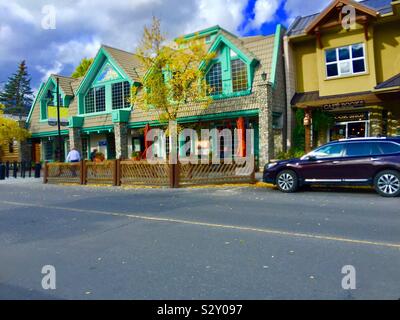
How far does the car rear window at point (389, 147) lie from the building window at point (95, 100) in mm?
19616

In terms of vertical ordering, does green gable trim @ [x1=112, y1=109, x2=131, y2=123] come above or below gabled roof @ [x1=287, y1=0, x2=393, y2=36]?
below

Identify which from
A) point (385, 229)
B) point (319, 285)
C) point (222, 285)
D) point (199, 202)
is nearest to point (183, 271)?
point (222, 285)

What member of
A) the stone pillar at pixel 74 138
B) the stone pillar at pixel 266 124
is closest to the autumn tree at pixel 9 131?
the stone pillar at pixel 74 138

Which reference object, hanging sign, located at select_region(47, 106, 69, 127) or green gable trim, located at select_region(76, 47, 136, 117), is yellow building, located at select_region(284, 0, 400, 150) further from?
hanging sign, located at select_region(47, 106, 69, 127)

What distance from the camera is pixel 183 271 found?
14.1ft

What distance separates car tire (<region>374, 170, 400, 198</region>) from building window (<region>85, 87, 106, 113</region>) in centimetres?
1982

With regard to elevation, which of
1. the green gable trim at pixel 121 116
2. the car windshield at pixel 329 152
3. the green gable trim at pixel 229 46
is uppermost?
the green gable trim at pixel 229 46

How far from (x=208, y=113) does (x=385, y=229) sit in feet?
44.9

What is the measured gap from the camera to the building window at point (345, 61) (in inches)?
646

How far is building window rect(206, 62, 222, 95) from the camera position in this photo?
1928 centimetres

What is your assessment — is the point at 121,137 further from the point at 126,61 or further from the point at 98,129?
the point at 126,61

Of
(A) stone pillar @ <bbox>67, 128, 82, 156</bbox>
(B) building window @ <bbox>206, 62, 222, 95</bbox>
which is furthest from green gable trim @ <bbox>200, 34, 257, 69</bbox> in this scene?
(A) stone pillar @ <bbox>67, 128, 82, 156</bbox>

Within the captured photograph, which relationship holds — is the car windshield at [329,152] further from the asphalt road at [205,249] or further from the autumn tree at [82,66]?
the autumn tree at [82,66]

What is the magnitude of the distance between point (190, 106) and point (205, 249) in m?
15.0
